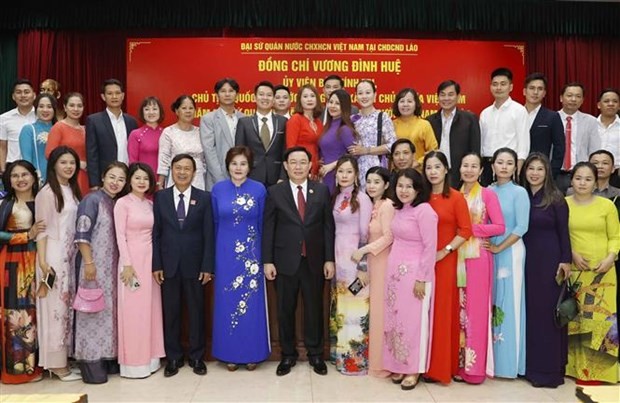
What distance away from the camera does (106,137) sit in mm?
4902

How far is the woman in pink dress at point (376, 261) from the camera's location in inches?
161

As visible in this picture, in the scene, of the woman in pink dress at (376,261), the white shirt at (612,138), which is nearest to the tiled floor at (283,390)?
the woman in pink dress at (376,261)

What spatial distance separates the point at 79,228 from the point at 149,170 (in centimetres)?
58

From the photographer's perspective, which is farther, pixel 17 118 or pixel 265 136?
pixel 17 118

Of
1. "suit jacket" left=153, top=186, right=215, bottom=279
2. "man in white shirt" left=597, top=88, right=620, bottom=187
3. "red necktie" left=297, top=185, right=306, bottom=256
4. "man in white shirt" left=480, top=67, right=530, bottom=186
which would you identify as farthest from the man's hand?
"man in white shirt" left=597, top=88, right=620, bottom=187

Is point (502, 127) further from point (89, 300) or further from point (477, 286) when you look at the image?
point (89, 300)

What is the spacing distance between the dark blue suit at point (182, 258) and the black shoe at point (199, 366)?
3 cm

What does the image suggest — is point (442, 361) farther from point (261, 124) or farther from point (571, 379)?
point (261, 124)

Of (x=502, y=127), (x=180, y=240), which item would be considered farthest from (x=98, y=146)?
(x=502, y=127)

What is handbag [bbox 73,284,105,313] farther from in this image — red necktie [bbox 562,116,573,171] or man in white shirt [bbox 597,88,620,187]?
man in white shirt [bbox 597,88,620,187]

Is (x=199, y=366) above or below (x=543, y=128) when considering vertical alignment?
below

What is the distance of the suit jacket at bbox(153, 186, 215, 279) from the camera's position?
4152 mm

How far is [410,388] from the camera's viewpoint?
3910mm

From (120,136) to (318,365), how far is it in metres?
2.40
